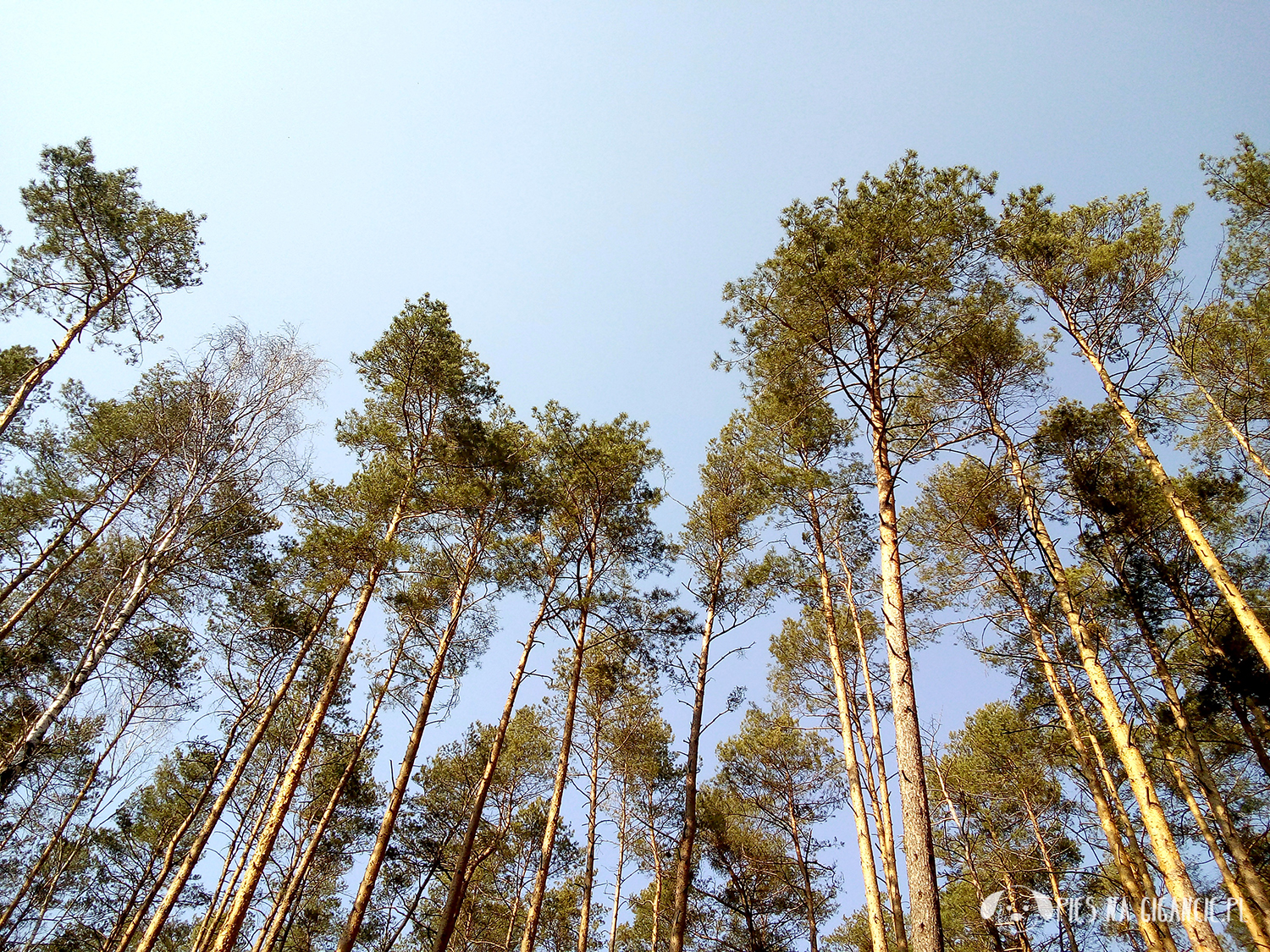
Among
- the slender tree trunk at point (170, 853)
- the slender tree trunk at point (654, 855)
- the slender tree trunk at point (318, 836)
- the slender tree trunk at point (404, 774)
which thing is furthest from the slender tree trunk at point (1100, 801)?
the slender tree trunk at point (170, 853)

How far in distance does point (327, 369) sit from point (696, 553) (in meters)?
8.68

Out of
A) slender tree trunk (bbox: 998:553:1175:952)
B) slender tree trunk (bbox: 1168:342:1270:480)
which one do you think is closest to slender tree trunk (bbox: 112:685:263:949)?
slender tree trunk (bbox: 998:553:1175:952)

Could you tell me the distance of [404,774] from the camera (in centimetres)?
884

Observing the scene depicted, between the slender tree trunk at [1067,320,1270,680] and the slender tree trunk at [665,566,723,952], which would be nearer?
the slender tree trunk at [1067,320,1270,680]

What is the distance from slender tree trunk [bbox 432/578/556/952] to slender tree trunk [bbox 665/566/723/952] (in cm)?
177

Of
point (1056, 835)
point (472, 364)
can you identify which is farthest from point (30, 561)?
point (1056, 835)

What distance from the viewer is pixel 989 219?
8.98m

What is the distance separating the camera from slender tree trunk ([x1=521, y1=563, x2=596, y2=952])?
897 cm

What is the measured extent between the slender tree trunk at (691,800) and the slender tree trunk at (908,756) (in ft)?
16.5

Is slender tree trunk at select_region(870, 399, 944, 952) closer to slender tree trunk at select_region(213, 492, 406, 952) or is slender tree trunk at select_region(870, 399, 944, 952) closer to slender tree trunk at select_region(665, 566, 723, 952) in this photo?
slender tree trunk at select_region(665, 566, 723, 952)

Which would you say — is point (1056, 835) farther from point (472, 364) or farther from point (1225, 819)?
point (472, 364)

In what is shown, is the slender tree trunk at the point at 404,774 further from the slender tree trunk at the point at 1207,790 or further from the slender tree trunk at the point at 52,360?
the slender tree trunk at the point at 1207,790

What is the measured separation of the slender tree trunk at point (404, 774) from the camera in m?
7.79

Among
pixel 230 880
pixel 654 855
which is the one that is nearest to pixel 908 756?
pixel 654 855
